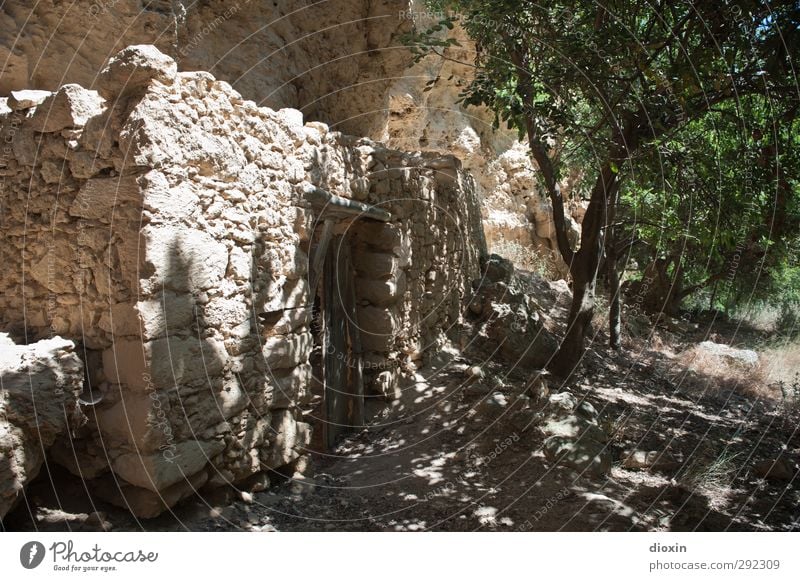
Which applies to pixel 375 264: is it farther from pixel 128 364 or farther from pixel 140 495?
pixel 140 495

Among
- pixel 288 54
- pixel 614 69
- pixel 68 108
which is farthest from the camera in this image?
pixel 288 54

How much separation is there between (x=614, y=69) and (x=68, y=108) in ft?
16.0

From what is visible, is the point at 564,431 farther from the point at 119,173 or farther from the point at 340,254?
the point at 119,173

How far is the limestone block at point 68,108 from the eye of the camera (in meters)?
3.71

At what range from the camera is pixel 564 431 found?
215 inches

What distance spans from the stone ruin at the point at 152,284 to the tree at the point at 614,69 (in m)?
2.59

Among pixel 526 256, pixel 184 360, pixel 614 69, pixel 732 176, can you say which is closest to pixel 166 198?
pixel 184 360

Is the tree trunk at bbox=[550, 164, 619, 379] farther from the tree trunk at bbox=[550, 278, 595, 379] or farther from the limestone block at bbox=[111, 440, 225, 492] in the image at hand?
the limestone block at bbox=[111, 440, 225, 492]

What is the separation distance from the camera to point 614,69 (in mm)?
6098

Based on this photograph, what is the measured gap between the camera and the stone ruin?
3496mm

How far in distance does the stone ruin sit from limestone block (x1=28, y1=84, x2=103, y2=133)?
10 millimetres

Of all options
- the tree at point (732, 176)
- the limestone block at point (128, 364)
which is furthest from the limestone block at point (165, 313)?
the tree at point (732, 176)

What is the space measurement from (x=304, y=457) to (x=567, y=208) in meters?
12.2

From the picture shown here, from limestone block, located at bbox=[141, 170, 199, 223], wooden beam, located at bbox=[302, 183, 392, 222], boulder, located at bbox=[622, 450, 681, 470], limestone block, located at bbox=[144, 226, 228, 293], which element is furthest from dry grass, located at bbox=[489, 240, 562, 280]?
limestone block, located at bbox=[141, 170, 199, 223]
